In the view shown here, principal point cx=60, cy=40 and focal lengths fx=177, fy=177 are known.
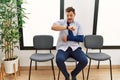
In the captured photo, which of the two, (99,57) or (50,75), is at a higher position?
(99,57)

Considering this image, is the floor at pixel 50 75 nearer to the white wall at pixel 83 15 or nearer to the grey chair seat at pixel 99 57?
the white wall at pixel 83 15

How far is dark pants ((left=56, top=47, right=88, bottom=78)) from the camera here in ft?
9.23

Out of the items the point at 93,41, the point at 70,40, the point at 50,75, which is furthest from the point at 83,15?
the point at 50,75

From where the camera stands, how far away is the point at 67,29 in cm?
298

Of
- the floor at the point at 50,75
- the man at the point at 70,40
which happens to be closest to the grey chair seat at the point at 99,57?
the man at the point at 70,40

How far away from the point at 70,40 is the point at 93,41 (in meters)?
0.62

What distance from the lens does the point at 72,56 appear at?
9.90ft

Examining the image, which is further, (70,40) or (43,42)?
(43,42)

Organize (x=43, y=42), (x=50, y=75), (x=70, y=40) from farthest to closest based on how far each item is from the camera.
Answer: (x=50, y=75)
(x=43, y=42)
(x=70, y=40)

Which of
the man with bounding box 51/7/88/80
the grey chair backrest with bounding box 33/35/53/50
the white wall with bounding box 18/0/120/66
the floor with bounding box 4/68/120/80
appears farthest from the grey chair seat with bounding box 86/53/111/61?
the grey chair backrest with bounding box 33/35/53/50

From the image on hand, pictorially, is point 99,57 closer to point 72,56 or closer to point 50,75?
point 72,56

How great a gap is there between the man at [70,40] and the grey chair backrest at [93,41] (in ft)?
1.26

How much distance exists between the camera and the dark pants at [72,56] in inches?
111

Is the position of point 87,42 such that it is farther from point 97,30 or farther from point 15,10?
point 15,10
